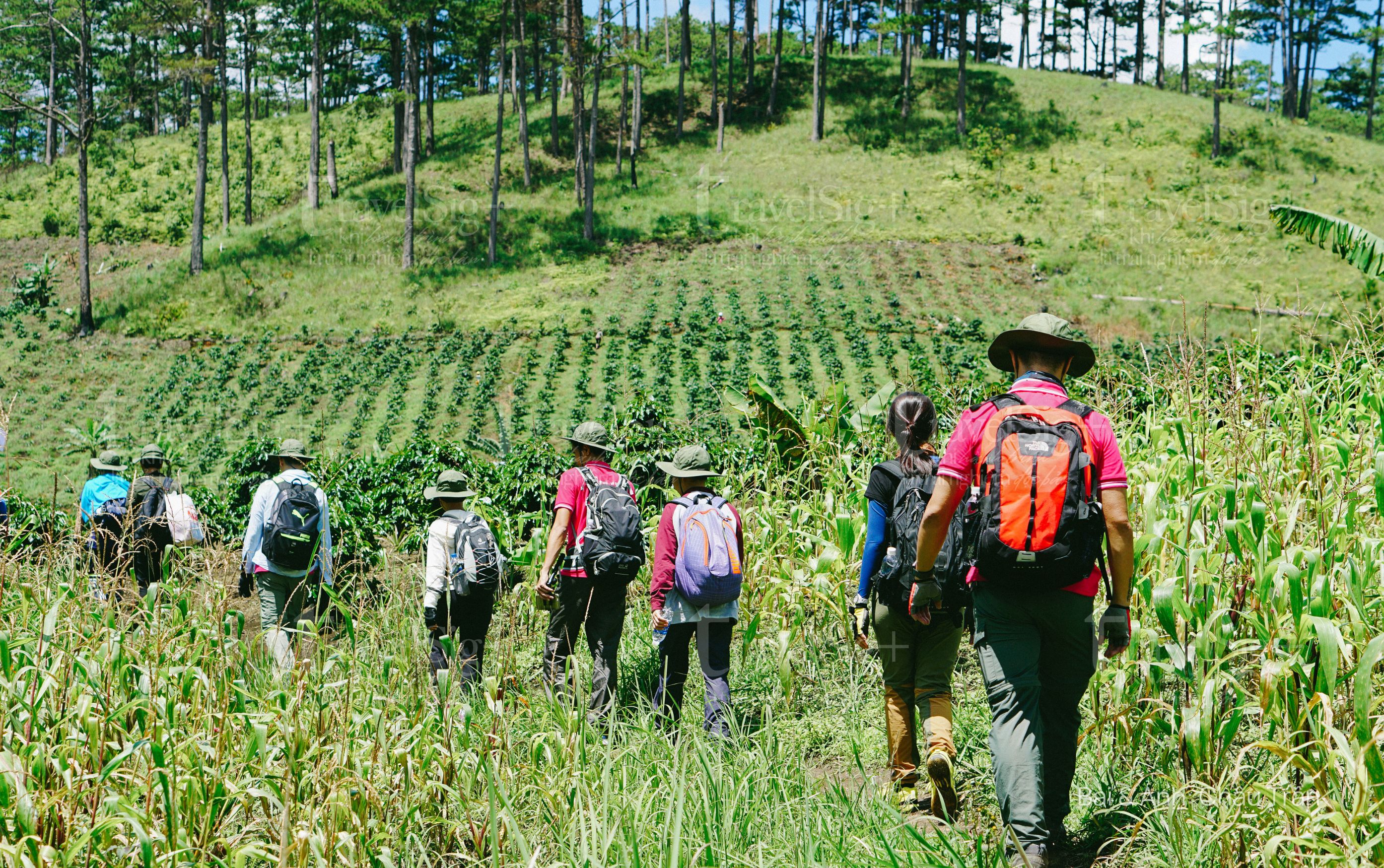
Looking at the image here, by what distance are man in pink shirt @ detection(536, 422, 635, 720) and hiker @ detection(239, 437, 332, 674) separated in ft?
4.04

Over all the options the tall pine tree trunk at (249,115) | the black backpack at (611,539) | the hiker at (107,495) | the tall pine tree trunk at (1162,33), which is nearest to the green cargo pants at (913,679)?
the black backpack at (611,539)

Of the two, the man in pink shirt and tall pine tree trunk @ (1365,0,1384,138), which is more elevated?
tall pine tree trunk @ (1365,0,1384,138)

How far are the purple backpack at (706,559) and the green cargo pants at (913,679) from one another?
805 mm

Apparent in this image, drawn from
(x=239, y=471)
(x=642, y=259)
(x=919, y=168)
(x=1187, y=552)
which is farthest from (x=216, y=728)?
(x=919, y=168)

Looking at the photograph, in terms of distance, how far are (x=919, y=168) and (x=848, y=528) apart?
3720cm

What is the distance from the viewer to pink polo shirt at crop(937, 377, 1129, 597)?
277cm

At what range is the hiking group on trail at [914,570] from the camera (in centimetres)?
270

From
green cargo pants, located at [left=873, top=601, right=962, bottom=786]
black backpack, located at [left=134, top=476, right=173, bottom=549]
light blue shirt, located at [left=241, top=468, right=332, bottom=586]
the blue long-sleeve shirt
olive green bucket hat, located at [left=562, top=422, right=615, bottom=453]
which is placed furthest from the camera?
black backpack, located at [left=134, top=476, right=173, bottom=549]

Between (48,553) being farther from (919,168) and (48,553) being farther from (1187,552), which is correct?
(919,168)

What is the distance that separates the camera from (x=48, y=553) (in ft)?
11.8

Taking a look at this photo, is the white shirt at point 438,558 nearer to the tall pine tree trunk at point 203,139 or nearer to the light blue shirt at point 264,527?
the light blue shirt at point 264,527

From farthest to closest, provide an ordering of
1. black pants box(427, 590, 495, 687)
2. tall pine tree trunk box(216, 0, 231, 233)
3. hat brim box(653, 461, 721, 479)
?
tall pine tree trunk box(216, 0, 231, 233) → black pants box(427, 590, 495, 687) → hat brim box(653, 461, 721, 479)

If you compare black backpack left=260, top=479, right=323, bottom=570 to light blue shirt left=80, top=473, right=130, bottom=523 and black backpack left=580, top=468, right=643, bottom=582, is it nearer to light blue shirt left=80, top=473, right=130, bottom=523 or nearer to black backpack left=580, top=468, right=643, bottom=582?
light blue shirt left=80, top=473, right=130, bottom=523

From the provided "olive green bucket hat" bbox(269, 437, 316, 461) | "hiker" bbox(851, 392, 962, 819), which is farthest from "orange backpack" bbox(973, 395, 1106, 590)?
"olive green bucket hat" bbox(269, 437, 316, 461)
